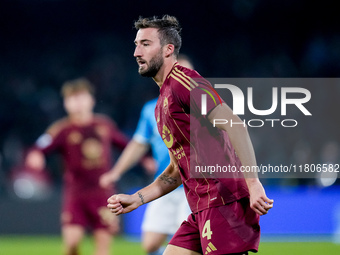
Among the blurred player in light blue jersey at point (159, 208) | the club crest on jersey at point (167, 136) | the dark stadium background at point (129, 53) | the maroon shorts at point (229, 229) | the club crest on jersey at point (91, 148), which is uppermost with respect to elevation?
the dark stadium background at point (129, 53)

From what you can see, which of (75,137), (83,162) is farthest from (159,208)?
(75,137)

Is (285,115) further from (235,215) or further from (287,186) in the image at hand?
(235,215)

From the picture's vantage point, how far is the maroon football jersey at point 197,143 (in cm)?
348

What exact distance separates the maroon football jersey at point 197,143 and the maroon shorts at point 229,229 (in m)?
0.05

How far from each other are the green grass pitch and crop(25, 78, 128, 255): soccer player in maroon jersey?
7.43 feet

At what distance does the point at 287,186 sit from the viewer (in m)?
11.6

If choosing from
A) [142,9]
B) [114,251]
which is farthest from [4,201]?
[142,9]

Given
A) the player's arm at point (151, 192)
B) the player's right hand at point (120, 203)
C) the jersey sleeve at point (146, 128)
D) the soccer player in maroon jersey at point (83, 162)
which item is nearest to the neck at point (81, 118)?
the soccer player in maroon jersey at point (83, 162)

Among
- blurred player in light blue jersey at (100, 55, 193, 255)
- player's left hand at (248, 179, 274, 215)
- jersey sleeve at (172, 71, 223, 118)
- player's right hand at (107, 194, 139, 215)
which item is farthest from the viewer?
blurred player in light blue jersey at (100, 55, 193, 255)

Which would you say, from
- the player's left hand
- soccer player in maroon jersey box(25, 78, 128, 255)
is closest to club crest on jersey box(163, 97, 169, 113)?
the player's left hand

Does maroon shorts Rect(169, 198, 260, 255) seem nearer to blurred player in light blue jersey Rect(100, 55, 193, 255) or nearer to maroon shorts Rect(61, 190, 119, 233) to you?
blurred player in light blue jersey Rect(100, 55, 193, 255)

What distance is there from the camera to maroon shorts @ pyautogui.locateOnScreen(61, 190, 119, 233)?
266 inches

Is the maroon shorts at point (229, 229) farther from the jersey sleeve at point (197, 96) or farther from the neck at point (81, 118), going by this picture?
the neck at point (81, 118)

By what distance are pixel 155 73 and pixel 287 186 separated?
8.26 metres
